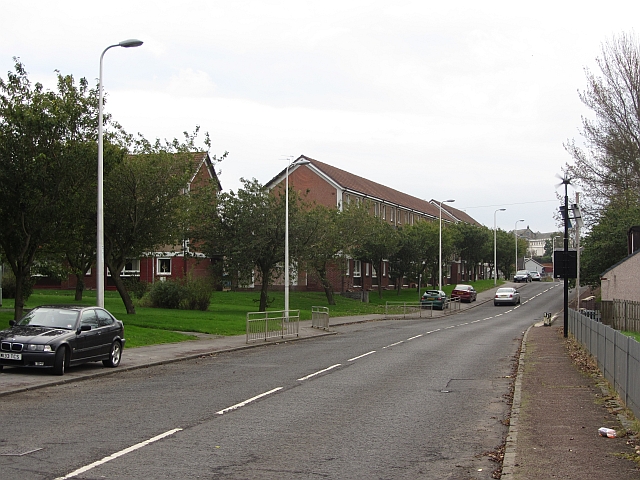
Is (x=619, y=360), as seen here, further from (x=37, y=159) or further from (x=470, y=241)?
(x=470, y=241)

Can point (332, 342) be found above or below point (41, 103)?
below

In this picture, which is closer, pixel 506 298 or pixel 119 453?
pixel 119 453

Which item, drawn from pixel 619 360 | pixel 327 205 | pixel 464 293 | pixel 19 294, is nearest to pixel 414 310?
pixel 464 293

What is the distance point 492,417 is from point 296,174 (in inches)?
2313

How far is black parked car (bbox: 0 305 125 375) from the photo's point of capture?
611 inches

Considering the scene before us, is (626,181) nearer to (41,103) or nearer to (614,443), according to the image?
(41,103)

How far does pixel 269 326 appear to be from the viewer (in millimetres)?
27641

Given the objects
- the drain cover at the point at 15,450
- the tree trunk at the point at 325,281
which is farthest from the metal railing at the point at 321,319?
the drain cover at the point at 15,450

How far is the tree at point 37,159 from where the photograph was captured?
22516 millimetres

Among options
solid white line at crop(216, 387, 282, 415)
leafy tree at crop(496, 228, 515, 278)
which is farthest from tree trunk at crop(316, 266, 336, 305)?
leafy tree at crop(496, 228, 515, 278)

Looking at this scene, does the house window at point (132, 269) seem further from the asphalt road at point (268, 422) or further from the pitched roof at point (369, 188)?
the asphalt road at point (268, 422)

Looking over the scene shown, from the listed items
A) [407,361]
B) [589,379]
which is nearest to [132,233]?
[407,361]

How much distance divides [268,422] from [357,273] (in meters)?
60.6

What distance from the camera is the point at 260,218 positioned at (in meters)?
39.0
